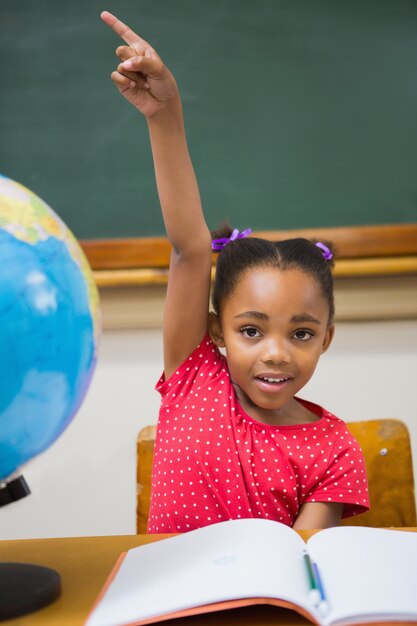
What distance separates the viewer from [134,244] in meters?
1.69

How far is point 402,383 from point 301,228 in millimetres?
408

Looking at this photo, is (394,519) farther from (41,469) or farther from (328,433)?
(41,469)

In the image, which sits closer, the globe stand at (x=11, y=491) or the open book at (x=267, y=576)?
the open book at (x=267, y=576)

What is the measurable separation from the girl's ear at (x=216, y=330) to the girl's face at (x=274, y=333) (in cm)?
6

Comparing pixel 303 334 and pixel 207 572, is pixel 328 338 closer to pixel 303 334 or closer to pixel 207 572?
pixel 303 334

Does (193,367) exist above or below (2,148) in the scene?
below

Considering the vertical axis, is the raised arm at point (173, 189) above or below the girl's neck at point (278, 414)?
above

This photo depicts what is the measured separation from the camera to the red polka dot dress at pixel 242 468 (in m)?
1.08

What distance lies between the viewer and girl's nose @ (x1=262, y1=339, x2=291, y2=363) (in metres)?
1.05

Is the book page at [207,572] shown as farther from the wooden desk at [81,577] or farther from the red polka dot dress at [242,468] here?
the red polka dot dress at [242,468]

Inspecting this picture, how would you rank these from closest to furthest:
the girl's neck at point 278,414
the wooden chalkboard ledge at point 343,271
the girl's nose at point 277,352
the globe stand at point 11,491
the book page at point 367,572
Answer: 1. the book page at point 367,572
2. the globe stand at point 11,491
3. the girl's nose at point 277,352
4. the girl's neck at point 278,414
5. the wooden chalkboard ledge at point 343,271

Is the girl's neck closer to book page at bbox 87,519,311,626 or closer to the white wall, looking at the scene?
book page at bbox 87,519,311,626

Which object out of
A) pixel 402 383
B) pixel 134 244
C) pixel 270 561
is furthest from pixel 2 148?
pixel 270 561

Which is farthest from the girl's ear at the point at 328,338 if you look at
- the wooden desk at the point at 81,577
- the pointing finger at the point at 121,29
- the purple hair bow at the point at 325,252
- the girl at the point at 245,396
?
the pointing finger at the point at 121,29
